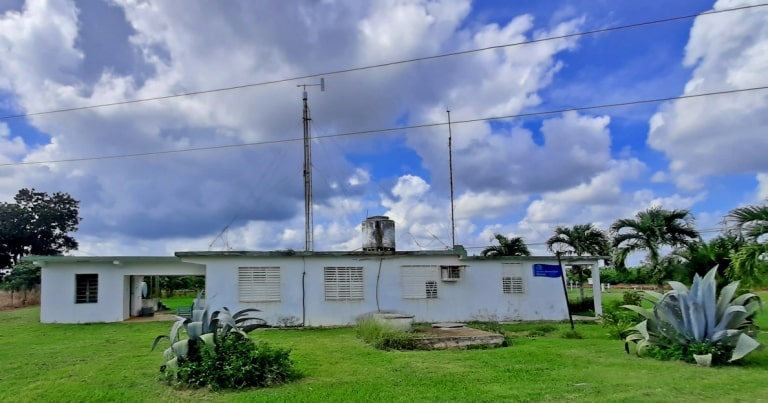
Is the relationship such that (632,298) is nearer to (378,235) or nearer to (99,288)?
(378,235)

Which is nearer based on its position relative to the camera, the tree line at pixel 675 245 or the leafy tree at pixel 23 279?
the tree line at pixel 675 245

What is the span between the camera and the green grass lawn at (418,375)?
657 centimetres

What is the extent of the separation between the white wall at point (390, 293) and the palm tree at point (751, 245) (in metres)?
8.69

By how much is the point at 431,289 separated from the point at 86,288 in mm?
11614

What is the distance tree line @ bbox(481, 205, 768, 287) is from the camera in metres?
9.04

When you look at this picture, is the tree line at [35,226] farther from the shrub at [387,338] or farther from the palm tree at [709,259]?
the palm tree at [709,259]

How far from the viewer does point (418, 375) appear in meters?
7.87

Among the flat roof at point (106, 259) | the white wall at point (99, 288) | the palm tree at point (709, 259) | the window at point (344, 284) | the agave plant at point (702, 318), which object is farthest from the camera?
the white wall at point (99, 288)

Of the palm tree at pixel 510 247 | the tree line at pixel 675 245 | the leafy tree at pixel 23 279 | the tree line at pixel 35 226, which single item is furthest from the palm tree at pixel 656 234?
the tree line at pixel 35 226

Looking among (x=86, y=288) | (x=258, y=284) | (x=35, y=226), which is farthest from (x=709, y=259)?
(x=35, y=226)

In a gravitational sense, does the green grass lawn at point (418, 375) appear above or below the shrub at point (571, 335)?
above

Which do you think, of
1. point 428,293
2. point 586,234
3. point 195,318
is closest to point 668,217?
point 586,234

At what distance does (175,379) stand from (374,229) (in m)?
10.6

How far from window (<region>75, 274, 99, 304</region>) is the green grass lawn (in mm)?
5740
